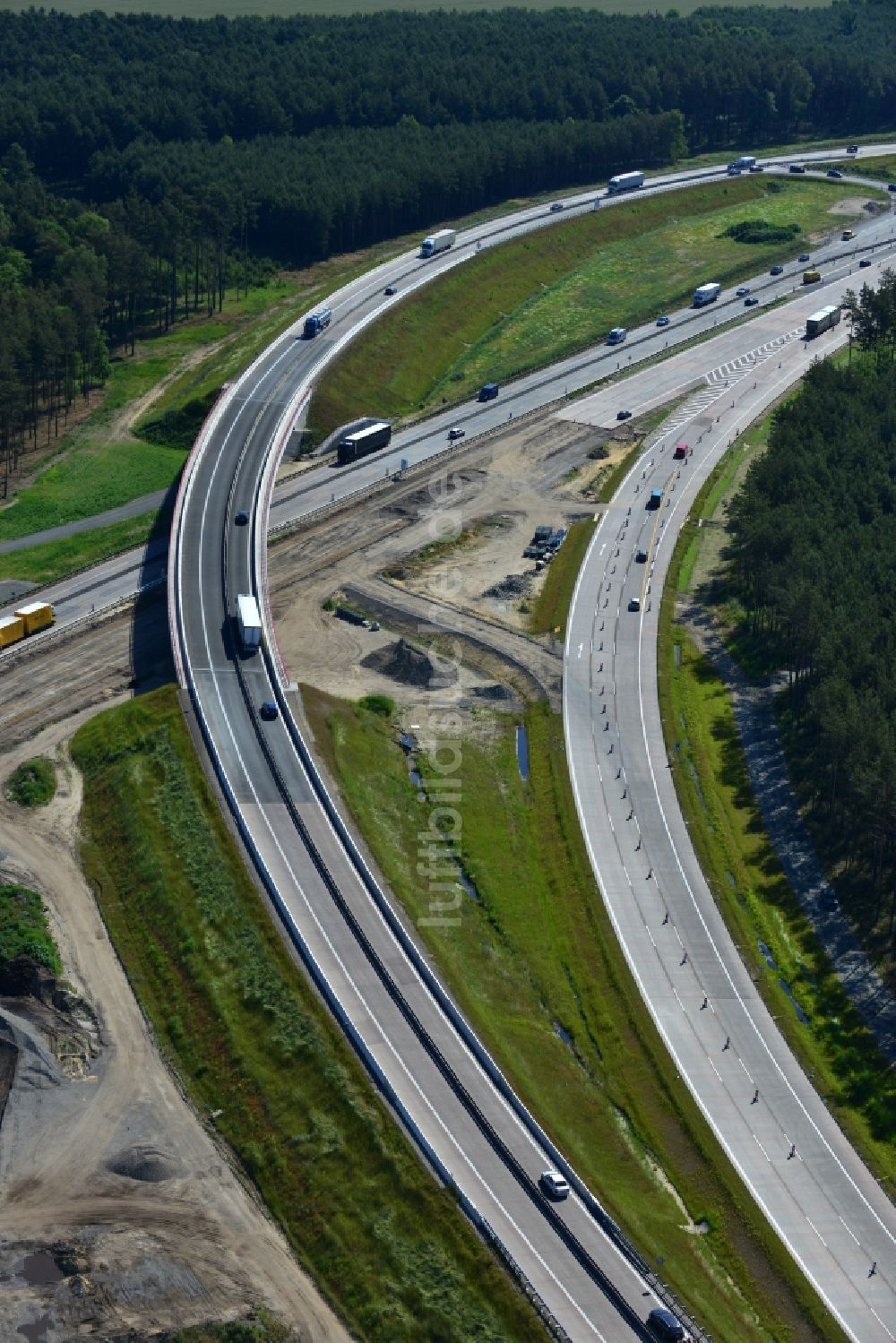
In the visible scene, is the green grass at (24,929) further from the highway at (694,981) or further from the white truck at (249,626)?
the highway at (694,981)

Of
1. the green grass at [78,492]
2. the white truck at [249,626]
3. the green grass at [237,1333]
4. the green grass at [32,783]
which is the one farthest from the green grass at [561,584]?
the green grass at [237,1333]

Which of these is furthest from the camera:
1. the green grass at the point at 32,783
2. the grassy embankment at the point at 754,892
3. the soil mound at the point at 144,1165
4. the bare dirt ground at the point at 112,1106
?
the green grass at the point at 32,783

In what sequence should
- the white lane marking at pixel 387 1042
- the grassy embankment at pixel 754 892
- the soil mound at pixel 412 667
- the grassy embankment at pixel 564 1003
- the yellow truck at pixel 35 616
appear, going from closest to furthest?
the white lane marking at pixel 387 1042 → the grassy embankment at pixel 564 1003 → the grassy embankment at pixel 754 892 → the yellow truck at pixel 35 616 → the soil mound at pixel 412 667

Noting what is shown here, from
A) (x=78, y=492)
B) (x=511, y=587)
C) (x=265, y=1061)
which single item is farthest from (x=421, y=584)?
(x=265, y=1061)

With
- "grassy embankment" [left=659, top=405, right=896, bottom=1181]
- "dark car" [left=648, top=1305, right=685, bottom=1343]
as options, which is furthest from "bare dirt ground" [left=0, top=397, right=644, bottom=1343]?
"dark car" [left=648, top=1305, right=685, bottom=1343]

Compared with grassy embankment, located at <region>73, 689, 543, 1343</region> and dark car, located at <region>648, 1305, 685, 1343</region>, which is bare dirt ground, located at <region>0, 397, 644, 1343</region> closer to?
grassy embankment, located at <region>73, 689, 543, 1343</region>

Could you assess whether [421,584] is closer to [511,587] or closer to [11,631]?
[511,587]
